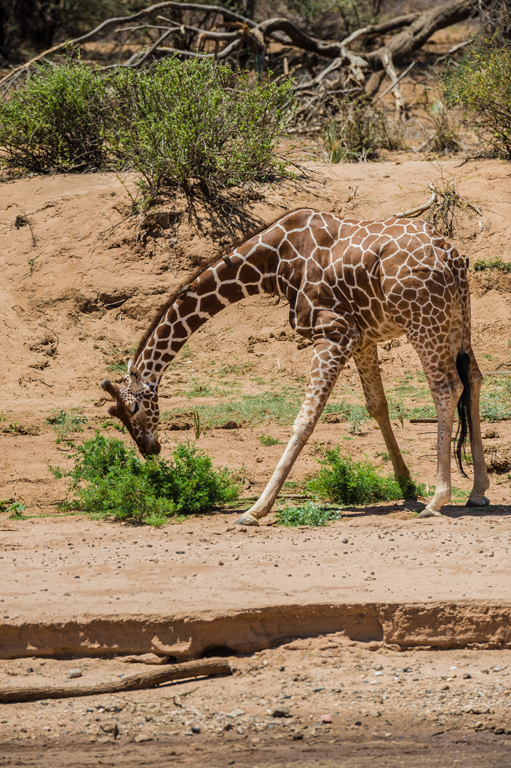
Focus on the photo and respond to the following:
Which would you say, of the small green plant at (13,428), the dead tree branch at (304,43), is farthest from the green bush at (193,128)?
the small green plant at (13,428)

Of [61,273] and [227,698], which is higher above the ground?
[61,273]

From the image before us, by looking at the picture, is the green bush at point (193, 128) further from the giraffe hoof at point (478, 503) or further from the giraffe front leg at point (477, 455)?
the giraffe hoof at point (478, 503)

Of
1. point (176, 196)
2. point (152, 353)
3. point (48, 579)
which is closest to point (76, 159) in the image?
point (176, 196)

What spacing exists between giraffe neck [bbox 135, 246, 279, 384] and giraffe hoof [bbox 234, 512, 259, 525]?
1.45 metres

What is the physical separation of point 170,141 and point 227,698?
894 cm

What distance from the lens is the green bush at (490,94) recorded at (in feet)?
39.1

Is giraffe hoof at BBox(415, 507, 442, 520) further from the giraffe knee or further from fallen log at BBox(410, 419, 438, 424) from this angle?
fallen log at BBox(410, 419, 438, 424)

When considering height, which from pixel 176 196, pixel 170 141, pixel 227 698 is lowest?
pixel 227 698

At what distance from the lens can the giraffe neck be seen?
6309mm

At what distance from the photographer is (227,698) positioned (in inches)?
148

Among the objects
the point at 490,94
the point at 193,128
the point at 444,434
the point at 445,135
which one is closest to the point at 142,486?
the point at 444,434

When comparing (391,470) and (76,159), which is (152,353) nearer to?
(391,470)

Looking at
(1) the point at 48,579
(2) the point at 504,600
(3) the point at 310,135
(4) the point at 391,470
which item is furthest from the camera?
(3) the point at 310,135

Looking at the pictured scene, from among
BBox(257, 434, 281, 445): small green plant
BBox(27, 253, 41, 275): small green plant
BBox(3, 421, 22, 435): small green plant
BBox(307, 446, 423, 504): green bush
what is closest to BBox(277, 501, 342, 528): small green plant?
BBox(307, 446, 423, 504): green bush
